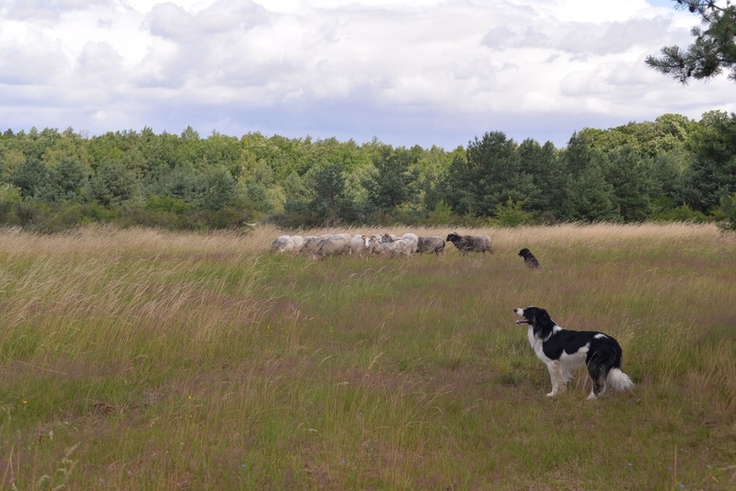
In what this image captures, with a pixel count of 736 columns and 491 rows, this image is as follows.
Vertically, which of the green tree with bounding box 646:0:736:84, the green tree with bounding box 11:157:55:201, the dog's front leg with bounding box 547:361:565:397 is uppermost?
the green tree with bounding box 646:0:736:84

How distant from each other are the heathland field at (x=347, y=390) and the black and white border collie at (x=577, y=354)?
0.54 feet

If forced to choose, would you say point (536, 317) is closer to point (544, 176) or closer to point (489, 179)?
point (489, 179)

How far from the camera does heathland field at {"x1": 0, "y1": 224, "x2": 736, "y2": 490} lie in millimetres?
4449

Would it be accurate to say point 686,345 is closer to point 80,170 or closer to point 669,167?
point 669,167

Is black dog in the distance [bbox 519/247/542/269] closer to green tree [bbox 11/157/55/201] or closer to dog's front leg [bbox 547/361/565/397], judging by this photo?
dog's front leg [bbox 547/361/565/397]

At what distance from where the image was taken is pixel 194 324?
7766mm

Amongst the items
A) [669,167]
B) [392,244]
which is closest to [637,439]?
[392,244]

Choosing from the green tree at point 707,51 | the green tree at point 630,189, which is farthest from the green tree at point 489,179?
the green tree at point 707,51

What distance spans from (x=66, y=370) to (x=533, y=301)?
7.50 meters

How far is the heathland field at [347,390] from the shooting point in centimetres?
445

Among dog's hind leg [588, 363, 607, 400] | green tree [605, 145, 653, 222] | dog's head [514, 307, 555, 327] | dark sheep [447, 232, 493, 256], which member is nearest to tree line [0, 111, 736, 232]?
green tree [605, 145, 653, 222]

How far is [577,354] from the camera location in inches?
251

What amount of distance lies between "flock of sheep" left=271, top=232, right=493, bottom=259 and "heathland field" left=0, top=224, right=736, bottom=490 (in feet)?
19.4

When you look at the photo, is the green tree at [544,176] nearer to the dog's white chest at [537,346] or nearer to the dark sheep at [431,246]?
the dark sheep at [431,246]
